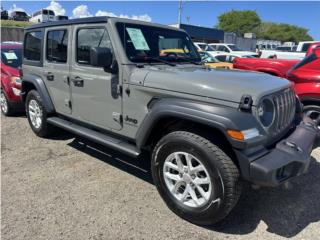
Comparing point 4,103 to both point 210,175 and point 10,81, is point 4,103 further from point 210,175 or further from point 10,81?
point 210,175

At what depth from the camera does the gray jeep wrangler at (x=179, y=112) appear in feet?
8.52

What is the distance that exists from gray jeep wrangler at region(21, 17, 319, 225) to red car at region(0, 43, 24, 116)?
7.65 feet

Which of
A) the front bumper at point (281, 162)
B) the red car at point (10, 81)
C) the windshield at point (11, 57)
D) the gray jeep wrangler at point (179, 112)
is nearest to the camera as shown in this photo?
the front bumper at point (281, 162)

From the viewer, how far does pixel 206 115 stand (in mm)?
2613

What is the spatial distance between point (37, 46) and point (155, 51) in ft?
7.81

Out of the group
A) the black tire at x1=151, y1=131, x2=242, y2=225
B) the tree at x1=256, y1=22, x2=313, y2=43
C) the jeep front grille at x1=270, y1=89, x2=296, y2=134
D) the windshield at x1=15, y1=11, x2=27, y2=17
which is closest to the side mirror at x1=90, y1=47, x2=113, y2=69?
the black tire at x1=151, y1=131, x2=242, y2=225

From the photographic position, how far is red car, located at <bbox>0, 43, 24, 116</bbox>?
6414 mm

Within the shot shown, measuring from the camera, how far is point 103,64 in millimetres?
3322

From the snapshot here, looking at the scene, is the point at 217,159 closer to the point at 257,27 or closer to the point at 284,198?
the point at 284,198

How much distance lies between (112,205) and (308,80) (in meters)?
3.68

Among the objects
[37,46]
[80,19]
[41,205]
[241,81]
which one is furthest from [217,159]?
[37,46]

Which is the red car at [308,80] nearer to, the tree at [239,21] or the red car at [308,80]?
the red car at [308,80]

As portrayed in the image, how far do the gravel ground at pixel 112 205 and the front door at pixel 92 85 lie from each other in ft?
2.36

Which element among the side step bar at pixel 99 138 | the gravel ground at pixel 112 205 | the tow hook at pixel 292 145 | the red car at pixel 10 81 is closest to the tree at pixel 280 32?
the red car at pixel 10 81
